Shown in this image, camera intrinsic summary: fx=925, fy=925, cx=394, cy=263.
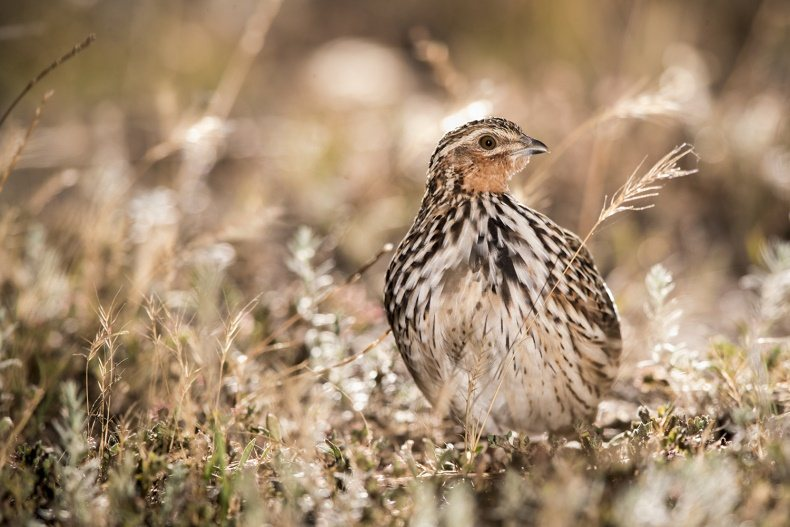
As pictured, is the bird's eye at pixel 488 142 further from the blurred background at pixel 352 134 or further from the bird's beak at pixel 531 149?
the blurred background at pixel 352 134

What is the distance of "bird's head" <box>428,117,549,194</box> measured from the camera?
11.9 feet

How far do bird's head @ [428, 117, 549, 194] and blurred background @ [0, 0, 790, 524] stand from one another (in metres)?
0.48

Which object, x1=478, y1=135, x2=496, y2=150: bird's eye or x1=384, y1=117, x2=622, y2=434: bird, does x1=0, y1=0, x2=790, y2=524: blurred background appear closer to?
x1=384, y1=117, x2=622, y2=434: bird

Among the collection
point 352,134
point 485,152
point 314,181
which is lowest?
point 314,181

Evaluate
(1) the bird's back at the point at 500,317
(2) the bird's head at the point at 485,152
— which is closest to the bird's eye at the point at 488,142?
(2) the bird's head at the point at 485,152

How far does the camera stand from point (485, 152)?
11.9 feet

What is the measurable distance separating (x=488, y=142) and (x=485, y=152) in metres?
0.05

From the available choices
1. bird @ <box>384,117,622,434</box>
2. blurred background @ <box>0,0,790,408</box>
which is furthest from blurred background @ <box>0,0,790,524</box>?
bird @ <box>384,117,622,434</box>

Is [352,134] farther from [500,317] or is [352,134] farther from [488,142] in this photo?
[500,317]

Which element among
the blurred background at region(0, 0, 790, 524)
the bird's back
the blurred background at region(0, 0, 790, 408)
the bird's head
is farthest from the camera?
the blurred background at region(0, 0, 790, 408)

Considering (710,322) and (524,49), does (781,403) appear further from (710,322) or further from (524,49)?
(524,49)

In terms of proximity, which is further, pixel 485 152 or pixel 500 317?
pixel 485 152

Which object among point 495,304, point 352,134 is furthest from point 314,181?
point 495,304

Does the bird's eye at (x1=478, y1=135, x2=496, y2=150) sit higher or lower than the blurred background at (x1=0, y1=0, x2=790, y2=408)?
higher
